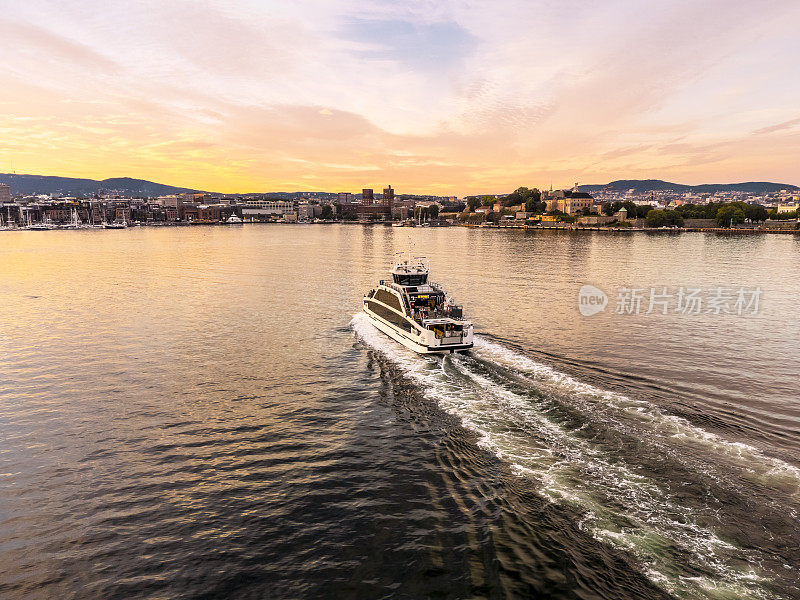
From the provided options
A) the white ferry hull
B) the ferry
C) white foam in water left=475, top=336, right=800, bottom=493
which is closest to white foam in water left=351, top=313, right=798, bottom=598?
white foam in water left=475, top=336, right=800, bottom=493

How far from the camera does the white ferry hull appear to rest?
30047mm

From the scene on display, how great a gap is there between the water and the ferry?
1.34 metres

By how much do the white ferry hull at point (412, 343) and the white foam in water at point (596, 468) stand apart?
154 centimetres

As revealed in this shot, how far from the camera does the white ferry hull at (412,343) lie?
1183 inches

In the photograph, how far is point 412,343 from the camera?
3228 centimetres

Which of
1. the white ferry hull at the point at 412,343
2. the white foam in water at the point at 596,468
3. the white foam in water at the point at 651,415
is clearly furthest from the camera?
the white ferry hull at the point at 412,343

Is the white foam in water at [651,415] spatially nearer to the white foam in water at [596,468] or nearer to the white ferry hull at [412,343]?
the white foam in water at [596,468]

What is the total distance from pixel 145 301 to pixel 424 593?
52195mm

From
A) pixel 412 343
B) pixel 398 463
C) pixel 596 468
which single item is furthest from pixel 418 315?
pixel 596 468

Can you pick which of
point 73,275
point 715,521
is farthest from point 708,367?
point 73,275

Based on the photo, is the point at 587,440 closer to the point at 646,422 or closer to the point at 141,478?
the point at 646,422

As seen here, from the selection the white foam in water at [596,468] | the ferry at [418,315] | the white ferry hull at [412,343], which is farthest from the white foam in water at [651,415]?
the ferry at [418,315]

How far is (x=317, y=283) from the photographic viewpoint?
66.1 m

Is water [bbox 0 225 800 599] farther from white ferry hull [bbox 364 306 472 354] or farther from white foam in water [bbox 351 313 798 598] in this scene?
white ferry hull [bbox 364 306 472 354]
